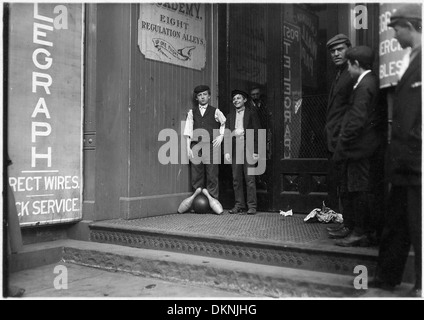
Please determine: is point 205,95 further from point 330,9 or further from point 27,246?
point 27,246

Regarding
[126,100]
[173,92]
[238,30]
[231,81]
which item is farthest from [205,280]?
[238,30]

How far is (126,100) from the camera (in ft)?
19.6

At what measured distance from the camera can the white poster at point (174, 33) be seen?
6.25 metres

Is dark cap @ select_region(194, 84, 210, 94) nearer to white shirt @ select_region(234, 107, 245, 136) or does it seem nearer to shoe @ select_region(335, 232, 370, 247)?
white shirt @ select_region(234, 107, 245, 136)

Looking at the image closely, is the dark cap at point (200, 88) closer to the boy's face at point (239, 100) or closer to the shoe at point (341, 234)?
the boy's face at point (239, 100)

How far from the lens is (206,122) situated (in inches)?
262

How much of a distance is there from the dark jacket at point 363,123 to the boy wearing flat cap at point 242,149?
236 cm

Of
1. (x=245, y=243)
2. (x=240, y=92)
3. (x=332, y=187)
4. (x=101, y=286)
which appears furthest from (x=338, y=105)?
(x=101, y=286)

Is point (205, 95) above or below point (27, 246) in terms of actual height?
above

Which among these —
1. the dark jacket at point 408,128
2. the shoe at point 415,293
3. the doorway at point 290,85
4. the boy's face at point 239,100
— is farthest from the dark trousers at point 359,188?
the boy's face at point 239,100

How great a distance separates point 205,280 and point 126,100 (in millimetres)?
2640

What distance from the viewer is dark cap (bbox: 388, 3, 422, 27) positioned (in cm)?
340

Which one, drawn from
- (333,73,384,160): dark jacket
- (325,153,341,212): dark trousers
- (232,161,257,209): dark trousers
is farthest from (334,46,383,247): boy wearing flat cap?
(232,161,257,209): dark trousers

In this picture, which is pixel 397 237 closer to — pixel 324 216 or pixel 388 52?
pixel 388 52
